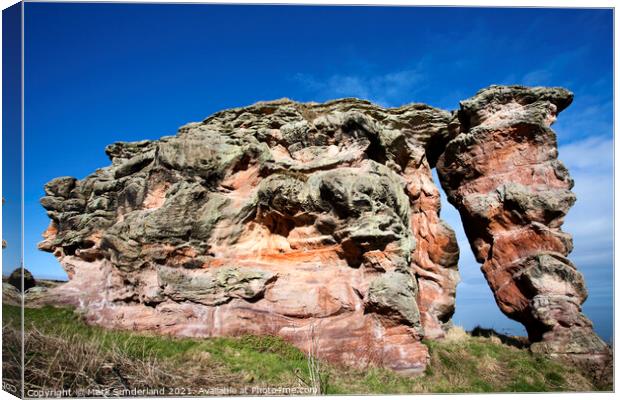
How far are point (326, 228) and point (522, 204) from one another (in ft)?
29.0

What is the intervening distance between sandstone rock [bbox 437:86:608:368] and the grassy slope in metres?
2.22

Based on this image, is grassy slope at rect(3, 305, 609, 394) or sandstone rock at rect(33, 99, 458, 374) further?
sandstone rock at rect(33, 99, 458, 374)

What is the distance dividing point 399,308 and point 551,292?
7.58 metres

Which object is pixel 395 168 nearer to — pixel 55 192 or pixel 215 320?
pixel 215 320

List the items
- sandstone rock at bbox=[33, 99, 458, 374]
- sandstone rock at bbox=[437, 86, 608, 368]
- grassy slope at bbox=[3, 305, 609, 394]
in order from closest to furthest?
grassy slope at bbox=[3, 305, 609, 394], sandstone rock at bbox=[33, 99, 458, 374], sandstone rock at bbox=[437, 86, 608, 368]

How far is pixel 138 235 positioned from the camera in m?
15.4

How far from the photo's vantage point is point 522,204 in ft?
63.3

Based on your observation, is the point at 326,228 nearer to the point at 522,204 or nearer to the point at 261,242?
the point at 261,242

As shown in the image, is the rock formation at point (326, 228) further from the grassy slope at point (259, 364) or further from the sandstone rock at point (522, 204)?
the grassy slope at point (259, 364)

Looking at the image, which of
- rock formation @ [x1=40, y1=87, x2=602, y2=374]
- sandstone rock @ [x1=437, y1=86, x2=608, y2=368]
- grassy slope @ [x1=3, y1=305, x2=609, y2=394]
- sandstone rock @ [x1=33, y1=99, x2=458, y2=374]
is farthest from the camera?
sandstone rock @ [x1=437, y1=86, x2=608, y2=368]

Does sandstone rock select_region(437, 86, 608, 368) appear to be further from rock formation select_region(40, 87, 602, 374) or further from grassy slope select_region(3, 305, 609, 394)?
grassy slope select_region(3, 305, 609, 394)

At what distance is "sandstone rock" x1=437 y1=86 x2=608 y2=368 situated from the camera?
17609 millimetres

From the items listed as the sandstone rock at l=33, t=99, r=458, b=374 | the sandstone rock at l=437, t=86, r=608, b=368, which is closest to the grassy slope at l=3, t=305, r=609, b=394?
the sandstone rock at l=33, t=99, r=458, b=374

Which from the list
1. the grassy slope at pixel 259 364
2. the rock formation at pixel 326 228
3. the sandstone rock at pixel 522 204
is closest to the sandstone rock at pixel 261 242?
the rock formation at pixel 326 228
